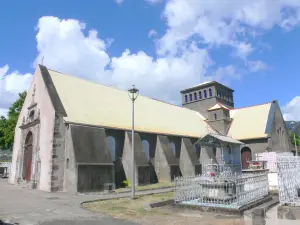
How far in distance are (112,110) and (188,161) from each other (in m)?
10.4

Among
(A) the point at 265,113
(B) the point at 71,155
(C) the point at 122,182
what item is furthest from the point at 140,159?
(A) the point at 265,113

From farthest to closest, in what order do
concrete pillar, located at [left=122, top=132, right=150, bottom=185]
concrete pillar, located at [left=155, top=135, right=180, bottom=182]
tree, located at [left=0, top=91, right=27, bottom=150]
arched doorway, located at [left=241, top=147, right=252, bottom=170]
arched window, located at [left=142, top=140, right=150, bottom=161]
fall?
tree, located at [left=0, top=91, right=27, bottom=150], arched doorway, located at [left=241, top=147, right=252, bottom=170], arched window, located at [left=142, top=140, right=150, bottom=161], concrete pillar, located at [left=155, top=135, right=180, bottom=182], concrete pillar, located at [left=122, top=132, right=150, bottom=185]

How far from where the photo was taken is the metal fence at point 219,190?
1253 centimetres

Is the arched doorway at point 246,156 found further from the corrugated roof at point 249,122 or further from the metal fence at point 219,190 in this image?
the metal fence at point 219,190

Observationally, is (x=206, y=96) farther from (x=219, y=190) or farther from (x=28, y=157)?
(x=219, y=190)

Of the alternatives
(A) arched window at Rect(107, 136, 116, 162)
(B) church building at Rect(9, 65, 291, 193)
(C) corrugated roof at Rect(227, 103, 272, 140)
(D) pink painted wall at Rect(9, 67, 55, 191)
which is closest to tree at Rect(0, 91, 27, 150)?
(B) church building at Rect(9, 65, 291, 193)

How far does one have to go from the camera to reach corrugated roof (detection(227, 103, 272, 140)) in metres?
35.4

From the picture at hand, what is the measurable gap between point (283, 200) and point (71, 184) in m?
14.8

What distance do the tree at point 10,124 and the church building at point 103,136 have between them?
37.3 ft

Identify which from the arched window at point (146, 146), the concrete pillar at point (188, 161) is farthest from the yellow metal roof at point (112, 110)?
the concrete pillar at point (188, 161)

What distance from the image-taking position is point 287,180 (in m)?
10.4

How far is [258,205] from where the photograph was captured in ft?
42.9

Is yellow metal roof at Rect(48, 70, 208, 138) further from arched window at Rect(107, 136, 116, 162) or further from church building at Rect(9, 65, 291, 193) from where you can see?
arched window at Rect(107, 136, 116, 162)

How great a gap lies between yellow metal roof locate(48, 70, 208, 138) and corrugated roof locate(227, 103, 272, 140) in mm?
5194
